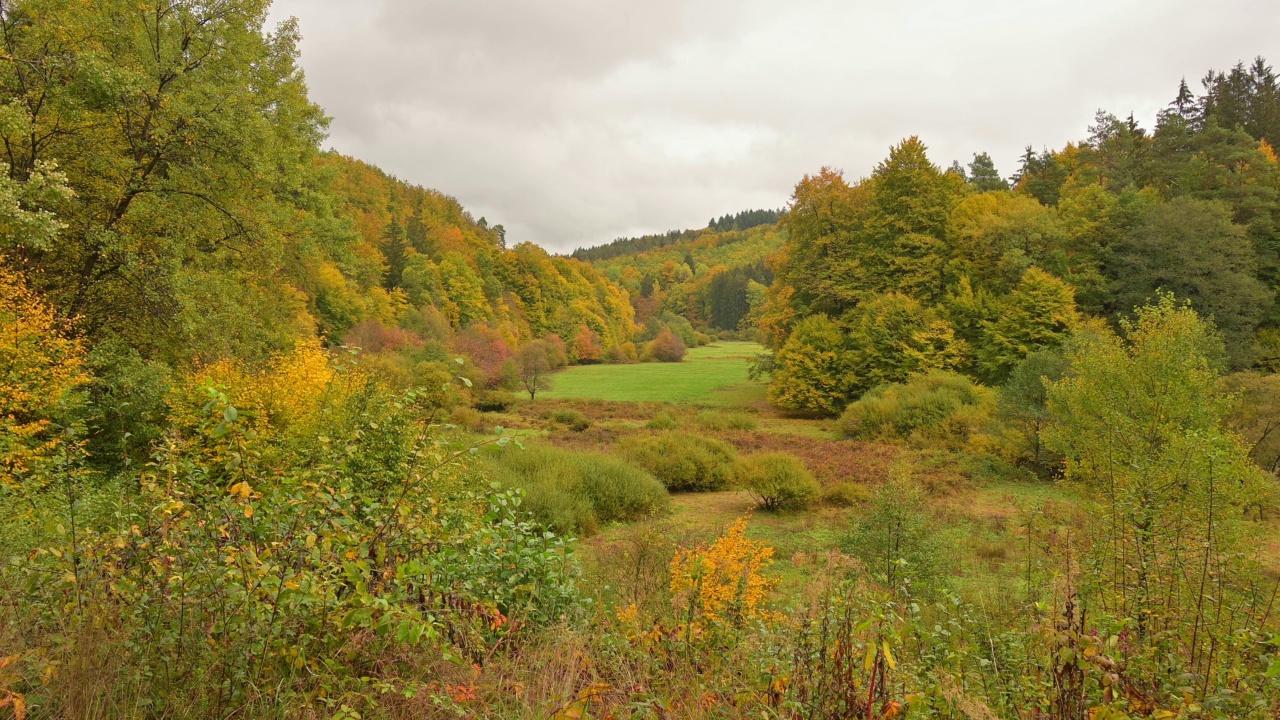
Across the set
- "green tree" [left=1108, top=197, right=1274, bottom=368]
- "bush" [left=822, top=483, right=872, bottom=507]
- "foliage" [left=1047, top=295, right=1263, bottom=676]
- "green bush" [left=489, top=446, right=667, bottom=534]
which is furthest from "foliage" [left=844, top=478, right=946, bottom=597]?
"green tree" [left=1108, top=197, right=1274, bottom=368]

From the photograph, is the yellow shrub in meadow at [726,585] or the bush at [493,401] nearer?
the yellow shrub in meadow at [726,585]

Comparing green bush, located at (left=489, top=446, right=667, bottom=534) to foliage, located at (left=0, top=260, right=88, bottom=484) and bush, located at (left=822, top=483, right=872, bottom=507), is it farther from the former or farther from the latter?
foliage, located at (left=0, top=260, right=88, bottom=484)

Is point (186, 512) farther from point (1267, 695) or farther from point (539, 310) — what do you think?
point (539, 310)

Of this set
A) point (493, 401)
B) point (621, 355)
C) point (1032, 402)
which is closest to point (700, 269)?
point (621, 355)

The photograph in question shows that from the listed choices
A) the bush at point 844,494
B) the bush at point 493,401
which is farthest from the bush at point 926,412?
the bush at point 493,401

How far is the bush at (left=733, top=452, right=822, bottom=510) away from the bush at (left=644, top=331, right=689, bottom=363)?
56284 mm

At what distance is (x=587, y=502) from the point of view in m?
14.3

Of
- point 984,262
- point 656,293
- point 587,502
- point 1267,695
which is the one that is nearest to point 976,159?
point 984,262

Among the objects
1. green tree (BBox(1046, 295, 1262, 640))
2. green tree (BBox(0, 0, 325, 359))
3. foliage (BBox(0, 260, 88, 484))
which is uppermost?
green tree (BBox(0, 0, 325, 359))

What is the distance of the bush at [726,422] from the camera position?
2831 centimetres

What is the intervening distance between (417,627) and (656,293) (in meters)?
120

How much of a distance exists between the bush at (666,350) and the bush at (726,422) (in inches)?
1682

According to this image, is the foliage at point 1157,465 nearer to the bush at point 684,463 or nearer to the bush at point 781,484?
the bush at point 781,484

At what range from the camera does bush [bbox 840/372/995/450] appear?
73.3ft
